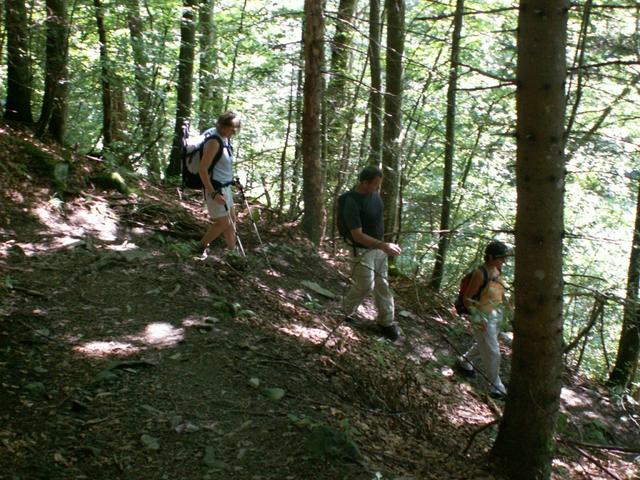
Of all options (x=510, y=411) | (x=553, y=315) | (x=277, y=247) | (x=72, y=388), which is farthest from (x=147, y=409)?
(x=277, y=247)

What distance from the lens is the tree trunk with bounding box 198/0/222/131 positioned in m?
14.2

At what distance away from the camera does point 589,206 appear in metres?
14.0

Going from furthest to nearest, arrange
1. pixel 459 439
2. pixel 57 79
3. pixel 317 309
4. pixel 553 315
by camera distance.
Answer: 1. pixel 57 79
2. pixel 317 309
3. pixel 459 439
4. pixel 553 315

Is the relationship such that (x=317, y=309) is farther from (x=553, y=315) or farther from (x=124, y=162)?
(x=124, y=162)

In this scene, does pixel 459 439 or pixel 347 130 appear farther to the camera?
pixel 347 130

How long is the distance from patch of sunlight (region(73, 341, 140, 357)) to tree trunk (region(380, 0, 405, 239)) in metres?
6.20

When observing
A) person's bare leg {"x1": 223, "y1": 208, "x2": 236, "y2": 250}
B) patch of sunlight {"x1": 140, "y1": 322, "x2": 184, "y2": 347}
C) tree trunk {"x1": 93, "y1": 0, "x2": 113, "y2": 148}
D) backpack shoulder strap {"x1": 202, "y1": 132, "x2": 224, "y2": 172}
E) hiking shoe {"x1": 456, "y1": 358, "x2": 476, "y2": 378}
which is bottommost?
hiking shoe {"x1": 456, "y1": 358, "x2": 476, "y2": 378}

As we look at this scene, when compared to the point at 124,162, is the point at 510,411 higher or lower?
lower

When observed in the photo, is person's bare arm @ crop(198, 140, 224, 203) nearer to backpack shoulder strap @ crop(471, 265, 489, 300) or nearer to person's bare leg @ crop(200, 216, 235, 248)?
person's bare leg @ crop(200, 216, 235, 248)

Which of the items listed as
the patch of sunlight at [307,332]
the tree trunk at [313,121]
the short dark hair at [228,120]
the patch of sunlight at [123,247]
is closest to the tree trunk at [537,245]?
the patch of sunlight at [307,332]

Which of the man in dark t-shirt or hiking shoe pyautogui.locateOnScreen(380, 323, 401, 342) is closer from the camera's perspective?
the man in dark t-shirt

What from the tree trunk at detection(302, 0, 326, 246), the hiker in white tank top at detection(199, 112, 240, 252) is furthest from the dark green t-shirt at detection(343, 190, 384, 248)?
the tree trunk at detection(302, 0, 326, 246)

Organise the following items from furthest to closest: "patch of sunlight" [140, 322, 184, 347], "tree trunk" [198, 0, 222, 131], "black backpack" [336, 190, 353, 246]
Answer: "tree trunk" [198, 0, 222, 131]
"black backpack" [336, 190, 353, 246]
"patch of sunlight" [140, 322, 184, 347]

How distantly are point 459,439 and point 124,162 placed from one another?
27.1ft
